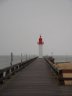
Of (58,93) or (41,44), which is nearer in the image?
(58,93)

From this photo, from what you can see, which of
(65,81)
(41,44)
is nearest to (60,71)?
(65,81)

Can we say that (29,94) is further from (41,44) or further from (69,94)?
(41,44)

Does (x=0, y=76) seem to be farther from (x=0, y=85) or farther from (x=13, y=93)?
(x=13, y=93)

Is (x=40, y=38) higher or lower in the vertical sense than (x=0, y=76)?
higher

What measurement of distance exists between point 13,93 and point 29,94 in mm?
660

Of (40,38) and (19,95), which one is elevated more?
(40,38)

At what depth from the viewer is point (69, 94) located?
10.7 metres

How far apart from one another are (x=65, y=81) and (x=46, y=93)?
333 cm

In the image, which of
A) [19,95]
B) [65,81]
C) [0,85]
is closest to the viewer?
[19,95]

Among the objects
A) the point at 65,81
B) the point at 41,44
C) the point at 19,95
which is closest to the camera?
the point at 19,95

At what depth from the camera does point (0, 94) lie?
10586mm

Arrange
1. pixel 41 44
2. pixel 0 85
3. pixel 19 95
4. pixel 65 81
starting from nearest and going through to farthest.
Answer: pixel 19 95
pixel 0 85
pixel 65 81
pixel 41 44

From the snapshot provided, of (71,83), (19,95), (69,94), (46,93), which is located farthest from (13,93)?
(71,83)

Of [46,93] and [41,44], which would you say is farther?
[41,44]
